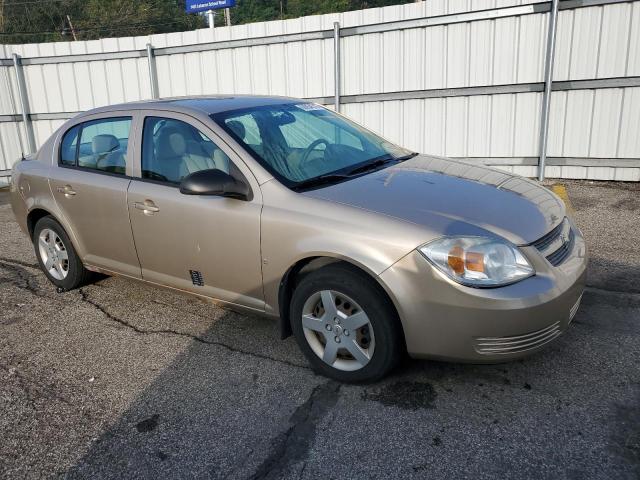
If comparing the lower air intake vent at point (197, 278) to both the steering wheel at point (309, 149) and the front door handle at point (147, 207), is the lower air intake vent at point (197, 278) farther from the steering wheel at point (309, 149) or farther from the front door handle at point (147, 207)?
the steering wheel at point (309, 149)

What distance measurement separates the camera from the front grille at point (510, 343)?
280cm

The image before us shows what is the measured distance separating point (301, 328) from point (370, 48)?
6552 millimetres

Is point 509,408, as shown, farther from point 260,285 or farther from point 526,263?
point 260,285

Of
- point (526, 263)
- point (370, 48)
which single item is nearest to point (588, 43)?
point (370, 48)

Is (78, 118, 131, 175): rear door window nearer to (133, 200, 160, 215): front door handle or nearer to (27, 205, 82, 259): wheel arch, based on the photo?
(133, 200, 160, 215): front door handle

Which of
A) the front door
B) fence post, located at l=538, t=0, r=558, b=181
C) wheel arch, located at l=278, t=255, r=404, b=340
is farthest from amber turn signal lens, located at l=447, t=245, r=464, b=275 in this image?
fence post, located at l=538, t=0, r=558, b=181

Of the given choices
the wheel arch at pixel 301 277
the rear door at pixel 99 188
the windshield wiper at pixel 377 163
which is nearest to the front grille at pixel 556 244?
the wheel arch at pixel 301 277

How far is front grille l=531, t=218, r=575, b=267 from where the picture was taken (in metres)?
2.98

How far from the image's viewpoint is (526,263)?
2840 millimetres

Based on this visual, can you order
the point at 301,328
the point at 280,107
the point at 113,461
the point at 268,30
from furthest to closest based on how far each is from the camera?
the point at 268,30 → the point at 280,107 → the point at 301,328 → the point at 113,461

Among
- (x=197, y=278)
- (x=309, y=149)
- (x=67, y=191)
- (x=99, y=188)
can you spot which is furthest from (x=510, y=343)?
(x=67, y=191)

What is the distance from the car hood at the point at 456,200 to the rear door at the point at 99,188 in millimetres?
1632

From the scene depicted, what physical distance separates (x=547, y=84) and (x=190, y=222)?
6.11 m

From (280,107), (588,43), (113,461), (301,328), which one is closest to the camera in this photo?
(113,461)
